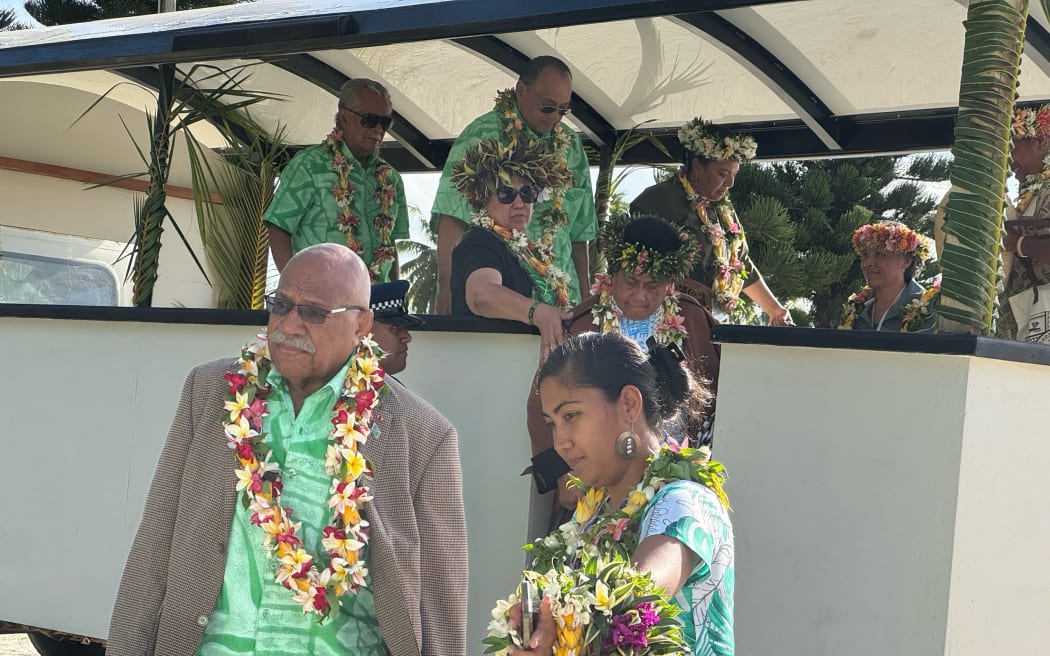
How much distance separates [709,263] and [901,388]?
8.31ft

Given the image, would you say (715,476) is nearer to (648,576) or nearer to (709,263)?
(648,576)

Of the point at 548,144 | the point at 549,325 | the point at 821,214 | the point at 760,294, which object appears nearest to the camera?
the point at 549,325

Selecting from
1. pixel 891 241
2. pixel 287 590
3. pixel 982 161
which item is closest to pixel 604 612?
pixel 287 590

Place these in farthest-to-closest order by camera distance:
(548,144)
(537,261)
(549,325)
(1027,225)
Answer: (548,144)
(1027,225)
(537,261)
(549,325)

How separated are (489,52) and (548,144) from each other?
1024 millimetres

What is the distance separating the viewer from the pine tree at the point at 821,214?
22.2 meters

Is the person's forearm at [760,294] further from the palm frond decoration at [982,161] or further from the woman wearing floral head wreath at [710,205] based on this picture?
the palm frond decoration at [982,161]

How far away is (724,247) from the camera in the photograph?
6719 millimetres

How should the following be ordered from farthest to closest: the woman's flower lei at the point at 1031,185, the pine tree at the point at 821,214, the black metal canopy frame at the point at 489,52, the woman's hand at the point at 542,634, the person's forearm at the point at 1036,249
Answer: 1. the pine tree at the point at 821,214
2. the woman's flower lei at the point at 1031,185
3. the person's forearm at the point at 1036,249
4. the black metal canopy frame at the point at 489,52
5. the woman's hand at the point at 542,634

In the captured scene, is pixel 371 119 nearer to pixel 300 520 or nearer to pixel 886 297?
Answer: pixel 886 297

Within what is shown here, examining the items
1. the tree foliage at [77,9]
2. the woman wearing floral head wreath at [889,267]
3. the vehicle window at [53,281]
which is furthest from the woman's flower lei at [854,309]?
the tree foliage at [77,9]

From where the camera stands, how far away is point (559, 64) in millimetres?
6184

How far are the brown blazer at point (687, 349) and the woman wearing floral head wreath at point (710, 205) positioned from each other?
3.86 feet

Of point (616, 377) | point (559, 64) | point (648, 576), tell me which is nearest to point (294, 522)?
point (616, 377)
